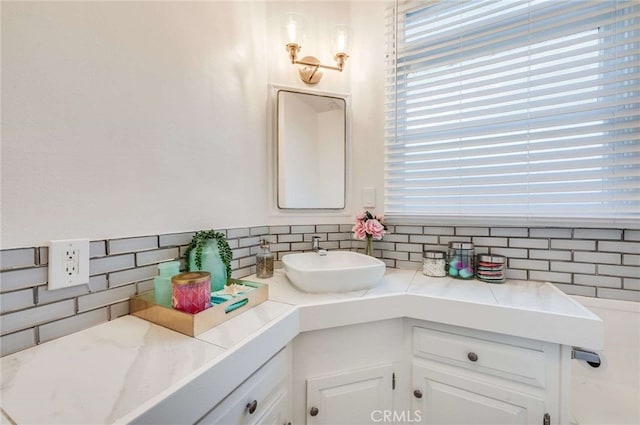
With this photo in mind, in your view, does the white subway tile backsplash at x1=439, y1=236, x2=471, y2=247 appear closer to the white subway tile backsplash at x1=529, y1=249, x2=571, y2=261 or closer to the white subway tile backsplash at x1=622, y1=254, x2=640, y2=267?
the white subway tile backsplash at x1=529, y1=249, x2=571, y2=261

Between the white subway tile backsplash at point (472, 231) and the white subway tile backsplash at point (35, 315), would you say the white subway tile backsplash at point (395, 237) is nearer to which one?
the white subway tile backsplash at point (472, 231)

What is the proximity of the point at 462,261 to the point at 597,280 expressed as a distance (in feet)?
1.66

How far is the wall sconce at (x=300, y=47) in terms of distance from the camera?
1.39 meters

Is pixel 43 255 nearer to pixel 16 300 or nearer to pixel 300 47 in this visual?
pixel 16 300

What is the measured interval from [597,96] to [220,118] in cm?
159

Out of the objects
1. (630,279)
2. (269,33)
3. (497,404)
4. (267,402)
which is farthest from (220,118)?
(630,279)

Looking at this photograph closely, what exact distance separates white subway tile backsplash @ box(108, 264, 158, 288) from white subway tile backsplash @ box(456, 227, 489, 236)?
1379 mm

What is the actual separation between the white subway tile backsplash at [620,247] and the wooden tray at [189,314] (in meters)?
1.42

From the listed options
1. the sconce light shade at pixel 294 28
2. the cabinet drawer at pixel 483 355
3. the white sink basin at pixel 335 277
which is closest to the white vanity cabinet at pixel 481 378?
the cabinet drawer at pixel 483 355

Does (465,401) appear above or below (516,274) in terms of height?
below

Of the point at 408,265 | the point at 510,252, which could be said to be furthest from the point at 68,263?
the point at 510,252

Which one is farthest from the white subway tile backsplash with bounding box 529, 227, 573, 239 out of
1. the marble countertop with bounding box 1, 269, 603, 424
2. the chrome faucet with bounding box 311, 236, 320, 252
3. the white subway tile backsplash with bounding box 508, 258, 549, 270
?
the chrome faucet with bounding box 311, 236, 320, 252

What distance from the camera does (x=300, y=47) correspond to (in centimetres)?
141

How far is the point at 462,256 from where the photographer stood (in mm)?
1276
